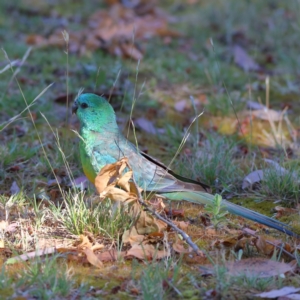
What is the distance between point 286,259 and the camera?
3400 millimetres

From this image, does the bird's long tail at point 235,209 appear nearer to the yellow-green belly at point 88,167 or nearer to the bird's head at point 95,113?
the yellow-green belly at point 88,167

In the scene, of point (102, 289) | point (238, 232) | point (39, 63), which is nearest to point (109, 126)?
point (238, 232)

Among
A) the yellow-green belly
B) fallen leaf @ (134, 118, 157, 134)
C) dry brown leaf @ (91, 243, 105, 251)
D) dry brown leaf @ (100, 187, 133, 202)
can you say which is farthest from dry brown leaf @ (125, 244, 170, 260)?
fallen leaf @ (134, 118, 157, 134)

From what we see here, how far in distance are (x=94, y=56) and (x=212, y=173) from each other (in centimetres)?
280

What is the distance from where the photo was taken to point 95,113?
4395mm

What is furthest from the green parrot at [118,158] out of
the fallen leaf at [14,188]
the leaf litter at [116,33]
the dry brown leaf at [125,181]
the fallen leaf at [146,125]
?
the leaf litter at [116,33]

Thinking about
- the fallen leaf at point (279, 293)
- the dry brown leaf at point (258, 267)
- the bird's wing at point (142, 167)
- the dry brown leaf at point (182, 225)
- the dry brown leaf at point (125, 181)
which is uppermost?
the dry brown leaf at point (125, 181)

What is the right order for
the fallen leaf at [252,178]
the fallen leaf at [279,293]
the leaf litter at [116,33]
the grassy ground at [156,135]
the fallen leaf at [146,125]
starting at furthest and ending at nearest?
the leaf litter at [116,33] → the fallen leaf at [146,125] → the fallen leaf at [252,178] → the grassy ground at [156,135] → the fallen leaf at [279,293]

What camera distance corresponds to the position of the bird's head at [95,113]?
4379 mm

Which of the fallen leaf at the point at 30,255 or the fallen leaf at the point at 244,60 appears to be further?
the fallen leaf at the point at 244,60

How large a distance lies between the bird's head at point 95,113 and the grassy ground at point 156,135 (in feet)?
0.78

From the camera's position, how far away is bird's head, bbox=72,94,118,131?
438 centimetres

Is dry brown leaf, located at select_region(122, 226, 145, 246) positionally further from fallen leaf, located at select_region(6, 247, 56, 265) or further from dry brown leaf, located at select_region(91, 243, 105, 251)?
fallen leaf, located at select_region(6, 247, 56, 265)

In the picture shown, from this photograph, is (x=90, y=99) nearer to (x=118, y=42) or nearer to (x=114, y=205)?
(x=114, y=205)
